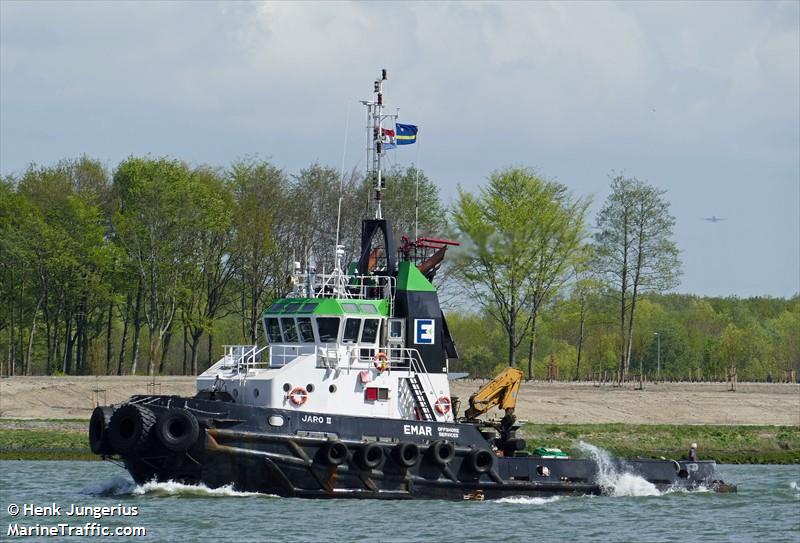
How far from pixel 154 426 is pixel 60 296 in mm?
36860

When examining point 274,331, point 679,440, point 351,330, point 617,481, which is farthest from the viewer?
point 679,440

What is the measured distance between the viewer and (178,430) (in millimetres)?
29781

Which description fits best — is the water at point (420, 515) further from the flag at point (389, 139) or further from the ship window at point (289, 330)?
the flag at point (389, 139)

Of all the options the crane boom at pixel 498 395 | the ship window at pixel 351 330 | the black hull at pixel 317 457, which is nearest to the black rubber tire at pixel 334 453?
the black hull at pixel 317 457

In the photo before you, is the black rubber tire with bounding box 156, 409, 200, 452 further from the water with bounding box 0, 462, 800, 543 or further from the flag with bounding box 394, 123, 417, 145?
the flag with bounding box 394, 123, 417, 145

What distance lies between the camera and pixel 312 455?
30.5 metres

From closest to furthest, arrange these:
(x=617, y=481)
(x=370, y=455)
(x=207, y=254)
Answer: (x=370, y=455)
(x=617, y=481)
(x=207, y=254)

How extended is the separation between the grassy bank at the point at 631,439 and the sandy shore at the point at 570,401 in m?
2.66

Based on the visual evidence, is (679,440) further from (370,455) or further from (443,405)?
(370,455)

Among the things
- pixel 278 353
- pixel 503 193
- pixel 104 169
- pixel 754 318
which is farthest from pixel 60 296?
pixel 754 318

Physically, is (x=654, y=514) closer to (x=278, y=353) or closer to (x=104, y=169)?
(x=278, y=353)

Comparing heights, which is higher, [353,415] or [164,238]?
[164,238]

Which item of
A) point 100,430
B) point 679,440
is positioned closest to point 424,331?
point 100,430

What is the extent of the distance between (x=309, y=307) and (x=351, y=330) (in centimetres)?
110
